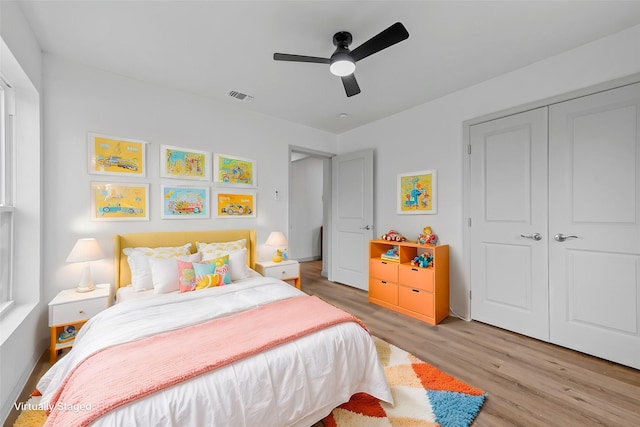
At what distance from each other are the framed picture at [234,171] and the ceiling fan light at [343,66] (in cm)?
194

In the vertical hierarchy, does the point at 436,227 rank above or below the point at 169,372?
above

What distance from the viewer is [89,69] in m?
2.59

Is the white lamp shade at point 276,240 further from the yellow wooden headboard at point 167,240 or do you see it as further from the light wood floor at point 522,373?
the light wood floor at point 522,373

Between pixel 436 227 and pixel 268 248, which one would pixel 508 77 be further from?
pixel 268 248

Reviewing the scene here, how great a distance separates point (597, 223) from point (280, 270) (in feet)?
10.4

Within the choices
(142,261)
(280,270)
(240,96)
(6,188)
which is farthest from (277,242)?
(6,188)

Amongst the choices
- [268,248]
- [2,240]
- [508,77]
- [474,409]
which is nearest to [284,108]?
[268,248]

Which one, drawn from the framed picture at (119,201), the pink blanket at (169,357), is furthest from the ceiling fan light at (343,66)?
the framed picture at (119,201)

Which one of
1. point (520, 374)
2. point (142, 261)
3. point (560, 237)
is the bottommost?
point (520, 374)

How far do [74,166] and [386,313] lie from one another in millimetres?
3641

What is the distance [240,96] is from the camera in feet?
10.7

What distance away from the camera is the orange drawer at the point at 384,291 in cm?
338

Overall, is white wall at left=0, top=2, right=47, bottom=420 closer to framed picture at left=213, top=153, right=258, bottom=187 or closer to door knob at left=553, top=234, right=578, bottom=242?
framed picture at left=213, top=153, right=258, bottom=187

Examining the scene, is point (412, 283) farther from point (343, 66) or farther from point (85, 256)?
point (85, 256)
